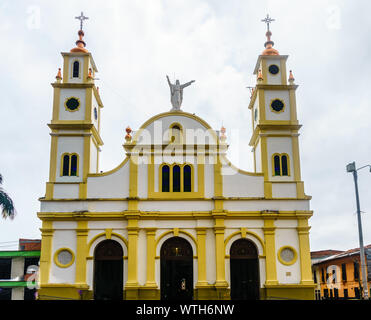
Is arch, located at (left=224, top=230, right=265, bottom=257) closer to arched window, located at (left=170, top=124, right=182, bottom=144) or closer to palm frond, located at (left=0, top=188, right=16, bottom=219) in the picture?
arched window, located at (left=170, top=124, right=182, bottom=144)

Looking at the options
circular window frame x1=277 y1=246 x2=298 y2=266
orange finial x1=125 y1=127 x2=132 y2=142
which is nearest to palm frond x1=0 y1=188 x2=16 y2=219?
orange finial x1=125 y1=127 x2=132 y2=142

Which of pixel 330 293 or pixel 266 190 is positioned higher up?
pixel 266 190

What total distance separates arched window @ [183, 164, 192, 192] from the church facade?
61mm

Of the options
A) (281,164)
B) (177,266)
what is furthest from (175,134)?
(177,266)

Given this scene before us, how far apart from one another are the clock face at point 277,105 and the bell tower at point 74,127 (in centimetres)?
1131

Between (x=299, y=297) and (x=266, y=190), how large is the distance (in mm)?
6302

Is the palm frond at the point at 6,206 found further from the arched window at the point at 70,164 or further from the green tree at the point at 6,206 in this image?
the arched window at the point at 70,164

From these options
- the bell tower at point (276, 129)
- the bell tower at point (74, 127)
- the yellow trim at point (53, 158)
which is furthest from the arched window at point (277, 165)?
the yellow trim at point (53, 158)

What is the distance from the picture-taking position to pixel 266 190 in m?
28.9

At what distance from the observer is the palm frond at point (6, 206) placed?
29.1m

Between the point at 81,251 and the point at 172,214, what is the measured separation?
18.3ft
